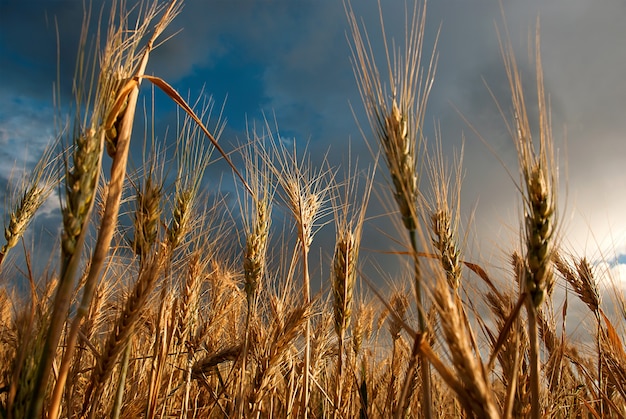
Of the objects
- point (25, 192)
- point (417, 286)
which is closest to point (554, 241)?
point (417, 286)

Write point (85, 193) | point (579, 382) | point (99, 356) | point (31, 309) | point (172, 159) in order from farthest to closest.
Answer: point (579, 382), point (172, 159), point (99, 356), point (31, 309), point (85, 193)

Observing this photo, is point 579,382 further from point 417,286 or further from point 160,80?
point 160,80

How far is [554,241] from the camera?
4.98 feet

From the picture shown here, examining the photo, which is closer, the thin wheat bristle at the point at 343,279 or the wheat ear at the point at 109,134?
the wheat ear at the point at 109,134

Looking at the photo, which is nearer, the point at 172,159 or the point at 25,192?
the point at 172,159

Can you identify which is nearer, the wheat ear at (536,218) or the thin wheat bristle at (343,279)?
the wheat ear at (536,218)

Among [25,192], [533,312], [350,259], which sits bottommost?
[533,312]

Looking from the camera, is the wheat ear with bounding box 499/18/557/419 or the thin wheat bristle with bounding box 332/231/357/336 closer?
the wheat ear with bounding box 499/18/557/419

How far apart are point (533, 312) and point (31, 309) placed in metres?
1.50

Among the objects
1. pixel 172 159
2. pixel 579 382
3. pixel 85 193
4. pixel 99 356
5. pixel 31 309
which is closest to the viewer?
pixel 85 193

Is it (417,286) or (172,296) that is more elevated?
(172,296)

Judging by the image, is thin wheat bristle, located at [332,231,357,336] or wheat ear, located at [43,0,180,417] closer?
wheat ear, located at [43,0,180,417]

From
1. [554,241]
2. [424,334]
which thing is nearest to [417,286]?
[424,334]

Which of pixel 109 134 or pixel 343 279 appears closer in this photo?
pixel 109 134
